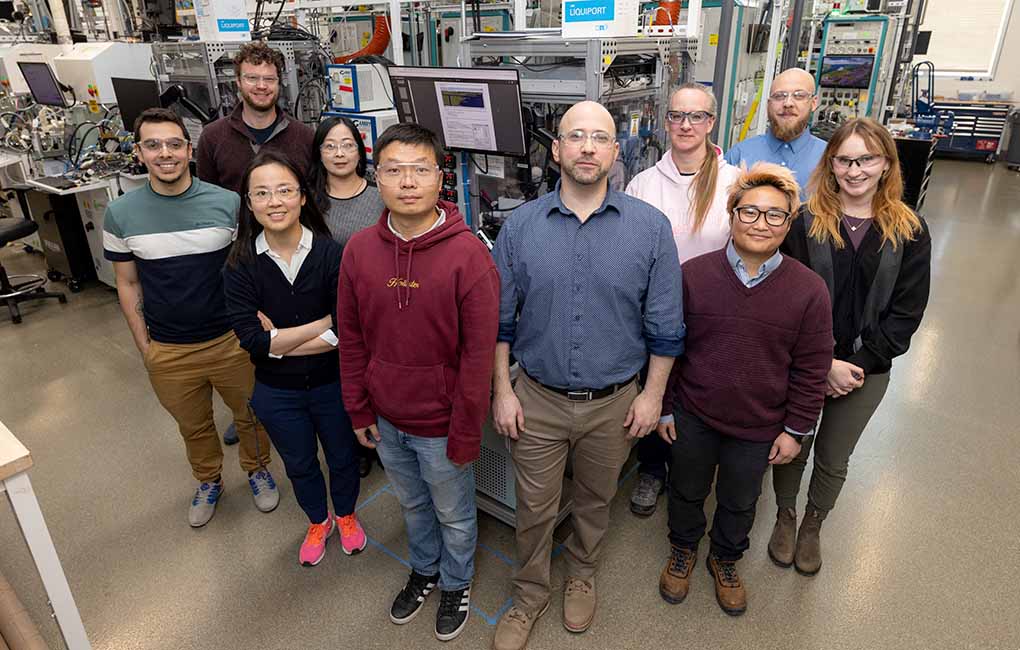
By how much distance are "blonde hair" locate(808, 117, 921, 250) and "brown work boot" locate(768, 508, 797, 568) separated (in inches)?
40.6

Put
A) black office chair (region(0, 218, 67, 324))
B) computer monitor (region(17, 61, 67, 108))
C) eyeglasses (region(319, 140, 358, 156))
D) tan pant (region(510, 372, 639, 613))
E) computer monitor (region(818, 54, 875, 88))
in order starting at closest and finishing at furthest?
tan pant (region(510, 372, 639, 613)) → eyeglasses (region(319, 140, 358, 156)) → black office chair (region(0, 218, 67, 324)) → computer monitor (region(17, 61, 67, 108)) → computer monitor (region(818, 54, 875, 88))

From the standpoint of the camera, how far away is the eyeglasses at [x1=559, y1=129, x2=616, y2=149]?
151 centimetres

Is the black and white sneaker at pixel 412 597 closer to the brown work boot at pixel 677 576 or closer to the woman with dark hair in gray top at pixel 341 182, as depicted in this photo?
the brown work boot at pixel 677 576

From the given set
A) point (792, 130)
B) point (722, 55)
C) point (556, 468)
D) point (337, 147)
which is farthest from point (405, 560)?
point (722, 55)

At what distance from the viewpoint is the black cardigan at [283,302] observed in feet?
5.96

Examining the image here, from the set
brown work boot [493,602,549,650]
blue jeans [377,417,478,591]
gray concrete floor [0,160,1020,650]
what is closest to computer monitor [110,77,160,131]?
gray concrete floor [0,160,1020,650]

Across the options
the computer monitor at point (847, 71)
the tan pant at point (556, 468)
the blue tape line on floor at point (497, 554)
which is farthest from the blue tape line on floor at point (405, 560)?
the computer monitor at point (847, 71)

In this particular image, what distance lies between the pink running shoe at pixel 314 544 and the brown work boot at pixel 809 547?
1.68m

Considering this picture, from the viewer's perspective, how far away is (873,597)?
2.08 metres

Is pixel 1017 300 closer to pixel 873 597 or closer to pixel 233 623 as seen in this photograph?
pixel 873 597

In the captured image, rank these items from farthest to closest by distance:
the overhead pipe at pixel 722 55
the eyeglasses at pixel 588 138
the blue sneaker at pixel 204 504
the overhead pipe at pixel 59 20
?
the overhead pipe at pixel 59 20 < the overhead pipe at pixel 722 55 < the blue sneaker at pixel 204 504 < the eyeglasses at pixel 588 138

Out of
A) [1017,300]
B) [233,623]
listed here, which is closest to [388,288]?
[233,623]

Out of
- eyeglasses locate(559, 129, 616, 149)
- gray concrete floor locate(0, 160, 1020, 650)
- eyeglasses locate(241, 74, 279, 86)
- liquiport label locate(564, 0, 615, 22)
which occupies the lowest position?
gray concrete floor locate(0, 160, 1020, 650)

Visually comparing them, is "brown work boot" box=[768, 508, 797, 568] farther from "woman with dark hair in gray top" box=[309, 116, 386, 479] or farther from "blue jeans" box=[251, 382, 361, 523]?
"woman with dark hair in gray top" box=[309, 116, 386, 479]
